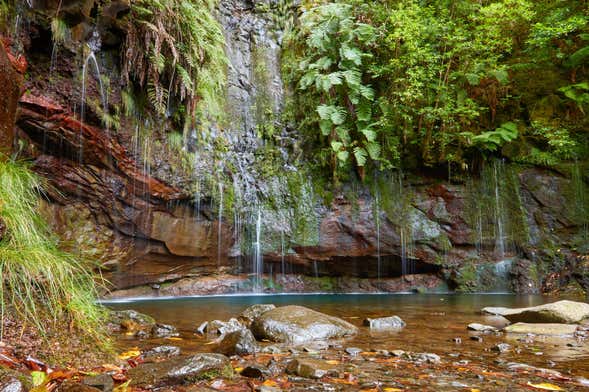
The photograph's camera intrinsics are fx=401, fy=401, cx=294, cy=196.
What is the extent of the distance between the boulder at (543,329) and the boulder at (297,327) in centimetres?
186

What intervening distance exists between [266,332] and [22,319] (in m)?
2.25

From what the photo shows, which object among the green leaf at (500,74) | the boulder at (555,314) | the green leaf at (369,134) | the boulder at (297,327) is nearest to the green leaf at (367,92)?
the green leaf at (369,134)

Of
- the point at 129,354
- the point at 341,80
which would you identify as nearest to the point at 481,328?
the point at 129,354

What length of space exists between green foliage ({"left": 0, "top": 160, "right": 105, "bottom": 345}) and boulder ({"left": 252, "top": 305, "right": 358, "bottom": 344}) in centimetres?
171

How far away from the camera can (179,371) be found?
2596 millimetres

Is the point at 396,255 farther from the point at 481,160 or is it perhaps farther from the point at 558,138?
the point at 558,138

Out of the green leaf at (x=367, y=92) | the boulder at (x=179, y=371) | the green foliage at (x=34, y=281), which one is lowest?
the boulder at (x=179, y=371)

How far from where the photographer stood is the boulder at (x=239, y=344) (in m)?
3.39

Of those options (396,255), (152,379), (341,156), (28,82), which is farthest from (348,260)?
(152,379)

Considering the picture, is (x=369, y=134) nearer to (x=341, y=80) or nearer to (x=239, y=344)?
(x=341, y=80)

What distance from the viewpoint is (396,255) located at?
11148 millimetres

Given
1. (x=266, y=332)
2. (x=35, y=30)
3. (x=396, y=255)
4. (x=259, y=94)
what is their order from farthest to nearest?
(x=259, y=94) → (x=396, y=255) → (x=35, y=30) → (x=266, y=332)

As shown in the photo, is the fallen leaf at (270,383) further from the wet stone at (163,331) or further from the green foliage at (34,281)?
the wet stone at (163,331)

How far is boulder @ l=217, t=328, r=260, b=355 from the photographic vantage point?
3391 millimetres
